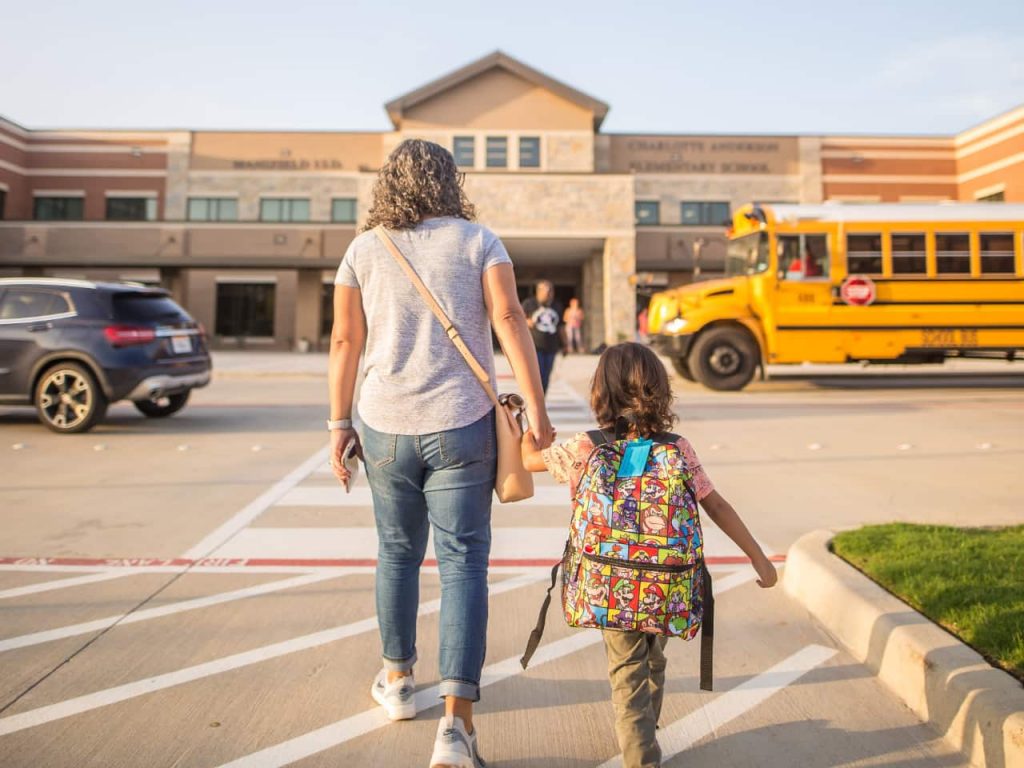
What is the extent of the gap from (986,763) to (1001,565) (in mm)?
1586

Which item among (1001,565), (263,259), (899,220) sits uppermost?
(263,259)

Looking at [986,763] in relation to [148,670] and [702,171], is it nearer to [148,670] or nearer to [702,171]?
[148,670]

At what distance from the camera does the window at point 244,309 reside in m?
36.0

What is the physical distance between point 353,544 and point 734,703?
108 inches

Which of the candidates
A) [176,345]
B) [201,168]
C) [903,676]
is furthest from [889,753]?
[201,168]

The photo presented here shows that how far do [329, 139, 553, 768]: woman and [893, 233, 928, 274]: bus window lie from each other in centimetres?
1289

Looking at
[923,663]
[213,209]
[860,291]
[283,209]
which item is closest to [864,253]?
[860,291]

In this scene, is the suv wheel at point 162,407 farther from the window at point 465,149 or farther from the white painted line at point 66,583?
the window at point 465,149

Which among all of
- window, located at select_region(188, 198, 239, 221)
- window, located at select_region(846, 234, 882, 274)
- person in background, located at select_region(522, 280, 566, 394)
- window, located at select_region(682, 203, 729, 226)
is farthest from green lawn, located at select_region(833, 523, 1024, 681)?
window, located at select_region(188, 198, 239, 221)

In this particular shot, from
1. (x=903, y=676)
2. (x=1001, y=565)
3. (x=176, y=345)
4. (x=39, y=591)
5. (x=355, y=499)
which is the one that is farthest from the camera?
(x=176, y=345)

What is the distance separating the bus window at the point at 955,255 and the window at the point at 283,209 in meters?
28.9

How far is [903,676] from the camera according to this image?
2857 millimetres

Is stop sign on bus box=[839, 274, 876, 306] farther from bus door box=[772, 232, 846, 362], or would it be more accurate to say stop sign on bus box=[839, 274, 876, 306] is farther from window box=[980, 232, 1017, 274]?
window box=[980, 232, 1017, 274]

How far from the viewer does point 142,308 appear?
9539 mm
